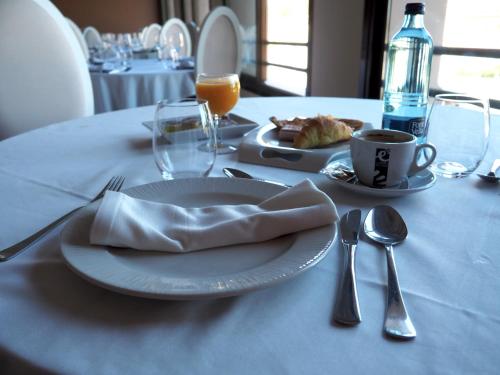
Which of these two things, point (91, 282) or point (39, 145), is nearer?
point (91, 282)

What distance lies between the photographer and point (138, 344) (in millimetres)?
289

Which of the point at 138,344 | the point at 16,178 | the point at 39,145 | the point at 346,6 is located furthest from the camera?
the point at 346,6

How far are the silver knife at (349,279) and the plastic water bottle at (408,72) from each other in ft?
1.00

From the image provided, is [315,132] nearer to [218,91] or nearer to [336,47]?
[218,91]

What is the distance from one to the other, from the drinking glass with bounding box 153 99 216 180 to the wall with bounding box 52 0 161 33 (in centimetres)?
711

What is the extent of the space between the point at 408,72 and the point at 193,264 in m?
0.60

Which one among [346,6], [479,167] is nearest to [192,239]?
[479,167]

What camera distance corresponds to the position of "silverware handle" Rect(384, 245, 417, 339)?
0.30 m

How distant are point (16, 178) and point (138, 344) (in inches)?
17.8

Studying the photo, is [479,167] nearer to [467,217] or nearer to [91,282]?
[467,217]

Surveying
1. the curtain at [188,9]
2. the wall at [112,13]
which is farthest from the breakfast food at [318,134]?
the wall at [112,13]

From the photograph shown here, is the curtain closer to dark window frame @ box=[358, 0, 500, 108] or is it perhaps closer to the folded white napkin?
dark window frame @ box=[358, 0, 500, 108]

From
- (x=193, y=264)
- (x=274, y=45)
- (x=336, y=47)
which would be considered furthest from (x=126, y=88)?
(x=274, y=45)

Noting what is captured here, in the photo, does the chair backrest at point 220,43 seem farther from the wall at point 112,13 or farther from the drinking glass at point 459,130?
the wall at point 112,13
